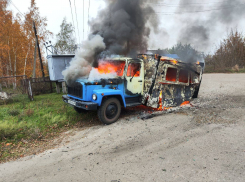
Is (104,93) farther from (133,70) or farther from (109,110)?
(133,70)

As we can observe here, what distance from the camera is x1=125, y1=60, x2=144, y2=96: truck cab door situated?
574 cm

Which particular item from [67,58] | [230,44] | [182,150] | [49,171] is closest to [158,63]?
[182,150]

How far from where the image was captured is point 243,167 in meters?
2.84

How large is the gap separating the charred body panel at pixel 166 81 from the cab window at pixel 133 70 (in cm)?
33

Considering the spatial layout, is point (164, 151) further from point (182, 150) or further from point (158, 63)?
point (158, 63)

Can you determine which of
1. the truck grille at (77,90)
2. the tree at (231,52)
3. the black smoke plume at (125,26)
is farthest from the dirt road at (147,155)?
the tree at (231,52)

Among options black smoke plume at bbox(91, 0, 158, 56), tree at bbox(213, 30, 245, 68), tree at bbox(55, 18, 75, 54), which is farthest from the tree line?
tree at bbox(213, 30, 245, 68)

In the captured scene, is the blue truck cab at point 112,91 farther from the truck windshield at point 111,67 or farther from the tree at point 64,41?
the tree at point 64,41

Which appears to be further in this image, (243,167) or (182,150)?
(182,150)

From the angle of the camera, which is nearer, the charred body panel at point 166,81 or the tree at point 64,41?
the charred body panel at point 166,81

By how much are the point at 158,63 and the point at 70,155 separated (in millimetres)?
4194

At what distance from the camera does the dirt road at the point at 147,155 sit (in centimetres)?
278

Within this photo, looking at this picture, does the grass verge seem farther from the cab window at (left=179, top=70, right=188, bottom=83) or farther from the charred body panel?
the cab window at (left=179, top=70, right=188, bottom=83)

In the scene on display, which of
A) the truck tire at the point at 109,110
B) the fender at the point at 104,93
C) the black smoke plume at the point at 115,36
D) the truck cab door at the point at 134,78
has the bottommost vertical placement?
the truck tire at the point at 109,110
